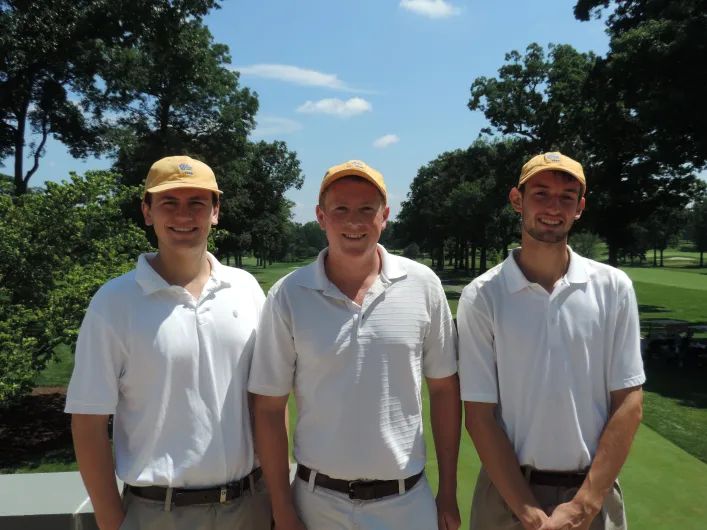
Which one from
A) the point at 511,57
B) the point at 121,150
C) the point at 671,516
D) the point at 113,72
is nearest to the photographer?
the point at 671,516

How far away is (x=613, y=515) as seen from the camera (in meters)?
2.84

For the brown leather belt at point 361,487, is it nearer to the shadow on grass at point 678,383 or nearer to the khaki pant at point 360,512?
the khaki pant at point 360,512

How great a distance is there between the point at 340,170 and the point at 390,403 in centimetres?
110

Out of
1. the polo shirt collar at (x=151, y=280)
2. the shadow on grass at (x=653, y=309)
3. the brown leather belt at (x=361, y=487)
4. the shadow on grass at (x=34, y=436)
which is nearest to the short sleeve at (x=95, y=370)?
the polo shirt collar at (x=151, y=280)

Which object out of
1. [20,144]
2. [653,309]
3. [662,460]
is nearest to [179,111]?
[20,144]

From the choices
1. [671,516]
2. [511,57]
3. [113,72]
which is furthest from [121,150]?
[671,516]

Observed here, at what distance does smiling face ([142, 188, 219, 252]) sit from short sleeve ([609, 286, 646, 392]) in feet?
6.79

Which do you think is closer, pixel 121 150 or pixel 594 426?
pixel 594 426

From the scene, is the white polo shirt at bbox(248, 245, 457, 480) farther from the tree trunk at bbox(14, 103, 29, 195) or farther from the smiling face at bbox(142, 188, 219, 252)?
the tree trunk at bbox(14, 103, 29, 195)

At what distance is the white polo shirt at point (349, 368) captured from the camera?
2646mm

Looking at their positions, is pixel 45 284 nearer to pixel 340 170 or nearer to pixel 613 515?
pixel 340 170

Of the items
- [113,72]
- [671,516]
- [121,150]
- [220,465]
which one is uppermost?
[113,72]

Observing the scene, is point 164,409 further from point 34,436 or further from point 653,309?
point 653,309

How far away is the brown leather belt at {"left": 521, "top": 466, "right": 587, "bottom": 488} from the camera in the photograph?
2756 millimetres
